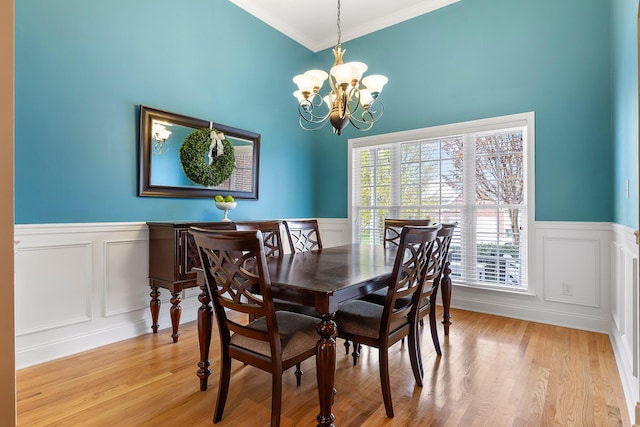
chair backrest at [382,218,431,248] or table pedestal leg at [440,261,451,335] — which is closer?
table pedestal leg at [440,261,451,335]

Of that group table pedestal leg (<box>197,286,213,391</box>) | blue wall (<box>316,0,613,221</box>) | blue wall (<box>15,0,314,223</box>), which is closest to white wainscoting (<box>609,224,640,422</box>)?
blue wall (<box>316,0,613,221</box>)

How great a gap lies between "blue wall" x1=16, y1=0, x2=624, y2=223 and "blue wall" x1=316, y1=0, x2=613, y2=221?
0.04ft

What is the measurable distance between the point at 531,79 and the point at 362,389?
3264 mm

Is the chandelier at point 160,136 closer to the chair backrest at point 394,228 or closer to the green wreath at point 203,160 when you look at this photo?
the green wreath at point 203,160

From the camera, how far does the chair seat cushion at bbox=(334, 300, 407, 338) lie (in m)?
1.80

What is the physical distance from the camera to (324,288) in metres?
1.52

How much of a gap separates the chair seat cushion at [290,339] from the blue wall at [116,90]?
6.12 ft

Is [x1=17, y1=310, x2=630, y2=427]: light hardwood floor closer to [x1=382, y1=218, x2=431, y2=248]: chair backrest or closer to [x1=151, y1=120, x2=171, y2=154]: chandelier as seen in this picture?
[x1=382, y1=218, x2=431, y2=248]: chair backrest

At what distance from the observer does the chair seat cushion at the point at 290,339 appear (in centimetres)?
158

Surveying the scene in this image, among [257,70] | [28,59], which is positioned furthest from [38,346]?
[257,70]

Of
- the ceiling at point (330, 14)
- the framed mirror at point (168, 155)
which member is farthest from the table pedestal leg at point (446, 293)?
the ceiling at point (330, 14)

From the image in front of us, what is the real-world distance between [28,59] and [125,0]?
3.26ft

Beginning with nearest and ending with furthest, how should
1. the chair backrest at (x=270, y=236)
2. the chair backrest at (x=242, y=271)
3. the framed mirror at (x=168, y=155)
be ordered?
the chair backrest at (x=242, y=271)
the chair backrest at (x=270, y=236)
the framed mirror at (x=168, y=155)

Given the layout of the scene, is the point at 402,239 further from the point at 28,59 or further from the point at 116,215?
the point at 28,59
